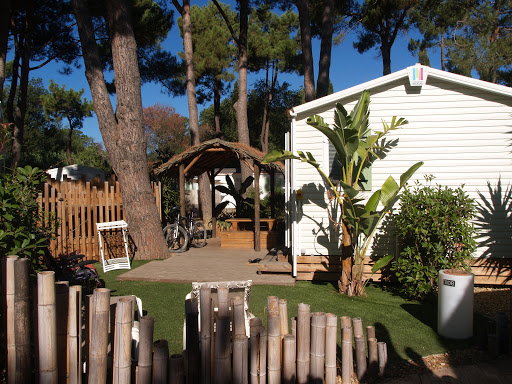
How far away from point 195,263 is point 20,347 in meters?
6.91

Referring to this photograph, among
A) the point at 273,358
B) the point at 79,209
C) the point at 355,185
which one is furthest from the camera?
the point at 79,209

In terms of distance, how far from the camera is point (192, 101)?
56.0ft

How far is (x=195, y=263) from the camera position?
31.2 feet

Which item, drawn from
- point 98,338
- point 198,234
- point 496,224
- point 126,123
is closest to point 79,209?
point 126,123

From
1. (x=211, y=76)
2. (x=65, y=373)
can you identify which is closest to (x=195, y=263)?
(x=65, y=373)

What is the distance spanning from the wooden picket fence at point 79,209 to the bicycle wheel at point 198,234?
2.55 meters

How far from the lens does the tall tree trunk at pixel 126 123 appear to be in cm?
1012

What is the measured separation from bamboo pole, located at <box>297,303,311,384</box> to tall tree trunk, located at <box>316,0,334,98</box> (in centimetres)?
1356

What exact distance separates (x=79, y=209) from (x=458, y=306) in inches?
336

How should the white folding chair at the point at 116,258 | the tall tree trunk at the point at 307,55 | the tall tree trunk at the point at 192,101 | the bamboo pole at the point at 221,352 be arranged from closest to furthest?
1. the bamboo pole at the point at 221,352
2. the white folding chair at the point at 116,258
3. the tall tree trunk at the point at 307,55
4. the tall tree trunk at the point at 192,101

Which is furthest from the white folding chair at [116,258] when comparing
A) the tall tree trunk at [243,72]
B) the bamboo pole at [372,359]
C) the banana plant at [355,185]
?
the tall tree trunk at [243,72]

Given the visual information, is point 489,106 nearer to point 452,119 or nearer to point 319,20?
point 452,119

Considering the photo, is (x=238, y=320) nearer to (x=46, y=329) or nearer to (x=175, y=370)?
(x=175, y=370)

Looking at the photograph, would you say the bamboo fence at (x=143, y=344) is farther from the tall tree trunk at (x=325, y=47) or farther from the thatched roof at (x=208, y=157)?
the tall tree trunk at (x=325, y=47)
